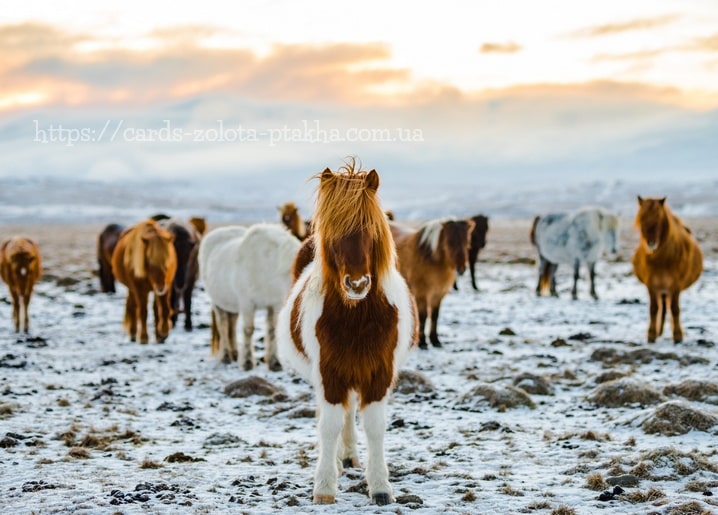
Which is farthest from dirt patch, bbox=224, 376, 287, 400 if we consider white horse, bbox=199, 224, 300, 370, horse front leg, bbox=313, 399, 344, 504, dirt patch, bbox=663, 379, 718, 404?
dirt patch, bbox=663, 379, 718, 404

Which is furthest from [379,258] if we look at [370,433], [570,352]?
[570,352]

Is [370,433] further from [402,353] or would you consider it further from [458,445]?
→ [458,445]

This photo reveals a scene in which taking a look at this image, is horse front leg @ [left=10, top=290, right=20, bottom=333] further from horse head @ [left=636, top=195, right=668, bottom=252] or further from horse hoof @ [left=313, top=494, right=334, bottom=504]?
horse head @ [left=636, top=195, right=668, bottom=252]

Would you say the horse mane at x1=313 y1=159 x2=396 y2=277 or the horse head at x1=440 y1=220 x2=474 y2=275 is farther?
the horse head at x1=440 y1=220 x2=474 y2=275

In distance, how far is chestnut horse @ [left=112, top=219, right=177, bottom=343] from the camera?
1244 cm

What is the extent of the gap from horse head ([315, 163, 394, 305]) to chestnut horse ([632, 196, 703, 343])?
7543 millimetres

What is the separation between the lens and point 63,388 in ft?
29.9

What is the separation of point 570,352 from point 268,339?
467 centimetres

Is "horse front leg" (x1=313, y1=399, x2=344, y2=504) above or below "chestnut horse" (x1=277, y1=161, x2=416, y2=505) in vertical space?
below

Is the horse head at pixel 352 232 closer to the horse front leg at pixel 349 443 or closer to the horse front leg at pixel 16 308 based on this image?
the horse front leg at pixel 349 443

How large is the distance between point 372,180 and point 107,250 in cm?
1464

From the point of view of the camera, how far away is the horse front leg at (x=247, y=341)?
10203 millimetres

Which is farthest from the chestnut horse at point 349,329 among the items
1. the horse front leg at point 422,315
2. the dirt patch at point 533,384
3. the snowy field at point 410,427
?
the horse front leg at point 422,315

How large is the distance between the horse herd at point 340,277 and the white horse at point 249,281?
0.02 m
